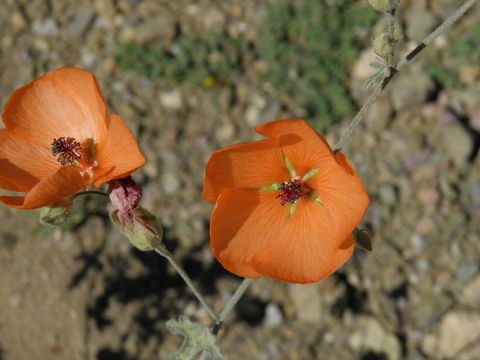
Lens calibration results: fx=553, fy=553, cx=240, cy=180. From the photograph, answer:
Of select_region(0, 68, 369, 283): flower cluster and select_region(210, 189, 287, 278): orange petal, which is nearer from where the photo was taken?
select_region(0, 68, 369, 283): flower cluster

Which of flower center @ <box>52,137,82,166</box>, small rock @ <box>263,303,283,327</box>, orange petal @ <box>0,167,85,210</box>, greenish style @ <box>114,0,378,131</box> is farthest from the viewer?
greenish style @ <box>114,0,378,131</box>

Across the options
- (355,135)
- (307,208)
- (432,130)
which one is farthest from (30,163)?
(432,130)

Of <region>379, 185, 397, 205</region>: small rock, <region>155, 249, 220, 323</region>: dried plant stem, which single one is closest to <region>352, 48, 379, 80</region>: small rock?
<region>379, 185, 397, 205</region>: small rock

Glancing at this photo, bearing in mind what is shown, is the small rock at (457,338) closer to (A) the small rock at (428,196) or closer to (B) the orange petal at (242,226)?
(A) the small rock at (428,196)

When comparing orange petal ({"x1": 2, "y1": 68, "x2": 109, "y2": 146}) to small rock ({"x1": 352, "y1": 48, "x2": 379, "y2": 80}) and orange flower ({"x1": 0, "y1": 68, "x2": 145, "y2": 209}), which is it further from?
small rock ({"x1": 352, "y1": 48, "x2": 379, "y2": 80})

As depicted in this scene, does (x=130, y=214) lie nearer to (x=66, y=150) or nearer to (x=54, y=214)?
(x=54, y=214)

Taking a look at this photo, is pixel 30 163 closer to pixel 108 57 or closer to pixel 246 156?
pixel 246 156

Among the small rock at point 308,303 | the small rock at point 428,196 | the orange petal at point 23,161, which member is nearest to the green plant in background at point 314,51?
the small rock at point 428,196

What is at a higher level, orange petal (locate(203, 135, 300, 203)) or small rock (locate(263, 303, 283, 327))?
orange petal (locate(203, 135, 300, 203))

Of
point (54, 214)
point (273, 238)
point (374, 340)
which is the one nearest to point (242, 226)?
point (273, 238)
